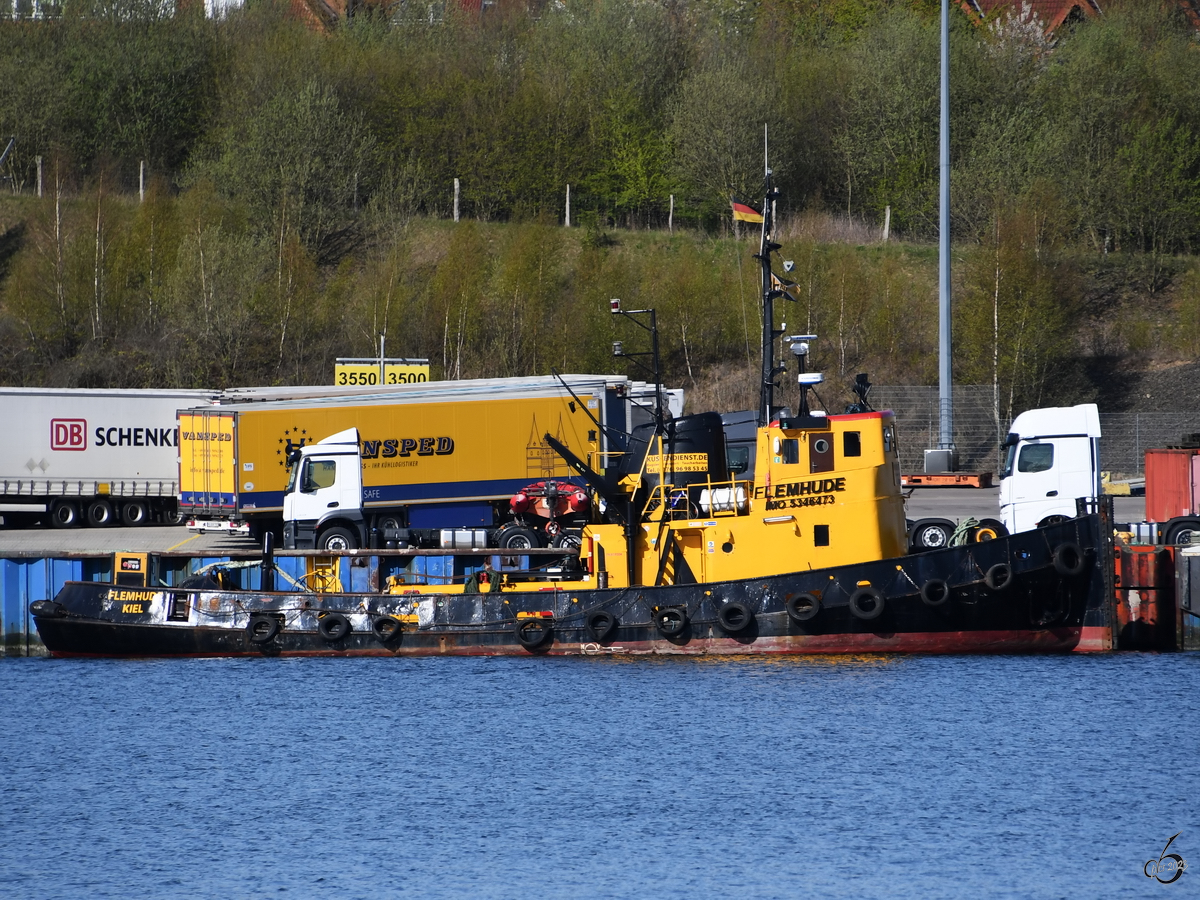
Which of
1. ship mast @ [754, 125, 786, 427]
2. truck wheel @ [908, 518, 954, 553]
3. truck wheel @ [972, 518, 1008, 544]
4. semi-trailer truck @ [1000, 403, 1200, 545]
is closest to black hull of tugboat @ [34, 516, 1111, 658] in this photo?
truck wheel @ [972, 518, 1008, 544]

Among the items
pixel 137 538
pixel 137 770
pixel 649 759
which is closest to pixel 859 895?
pixel 649 759

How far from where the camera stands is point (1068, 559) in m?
21.2

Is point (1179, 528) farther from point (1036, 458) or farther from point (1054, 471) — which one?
point (1036, 458)

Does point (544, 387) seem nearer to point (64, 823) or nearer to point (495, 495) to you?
point (495, 495)

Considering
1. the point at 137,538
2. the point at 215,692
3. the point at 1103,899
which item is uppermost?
the point at 137,538

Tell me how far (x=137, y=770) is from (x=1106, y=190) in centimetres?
4540

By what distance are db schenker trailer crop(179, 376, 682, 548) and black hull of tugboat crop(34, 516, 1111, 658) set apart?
7.86m

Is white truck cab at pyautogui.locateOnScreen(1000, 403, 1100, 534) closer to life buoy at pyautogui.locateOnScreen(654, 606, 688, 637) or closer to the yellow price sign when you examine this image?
life buoy at pyautogui.locateOnScreen(654, 606, 688, 637)

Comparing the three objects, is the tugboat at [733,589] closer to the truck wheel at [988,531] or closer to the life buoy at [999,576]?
the life buoy at [999,576]

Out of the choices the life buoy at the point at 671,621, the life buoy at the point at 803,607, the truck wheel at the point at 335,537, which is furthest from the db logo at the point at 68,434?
the life buoy at the point at 803,607

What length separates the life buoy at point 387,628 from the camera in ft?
74.0

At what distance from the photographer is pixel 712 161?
57750 mm

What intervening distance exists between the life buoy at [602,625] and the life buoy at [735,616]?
162cm

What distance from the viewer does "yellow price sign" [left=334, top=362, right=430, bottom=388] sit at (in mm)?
39156
